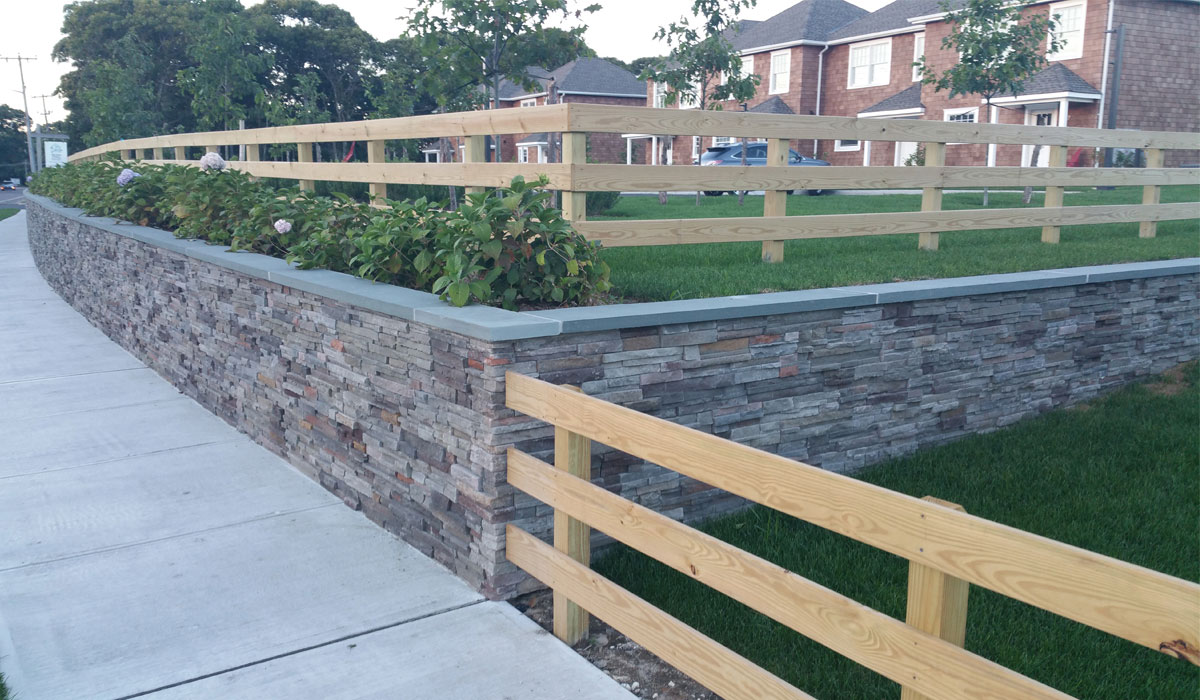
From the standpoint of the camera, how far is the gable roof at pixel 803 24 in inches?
1377

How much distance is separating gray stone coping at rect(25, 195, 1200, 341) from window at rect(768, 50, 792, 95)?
3028 centimetres

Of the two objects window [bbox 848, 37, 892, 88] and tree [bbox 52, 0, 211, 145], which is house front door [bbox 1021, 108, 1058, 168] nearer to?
window [bbox 848, 37, 892, 88]

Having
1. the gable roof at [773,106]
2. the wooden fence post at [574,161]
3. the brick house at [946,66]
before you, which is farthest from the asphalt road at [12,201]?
the wooden fence post at [574,161]

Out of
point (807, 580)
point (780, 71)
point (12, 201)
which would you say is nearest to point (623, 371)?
point (807, 580)

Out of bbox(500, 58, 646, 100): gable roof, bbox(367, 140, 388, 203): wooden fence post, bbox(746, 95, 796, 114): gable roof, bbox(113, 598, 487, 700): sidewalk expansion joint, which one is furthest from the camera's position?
bbox(500, 58, 646, 100): gable roof

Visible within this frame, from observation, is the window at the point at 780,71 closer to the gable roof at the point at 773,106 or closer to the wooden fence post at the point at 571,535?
the gable roof at the point at 773,106

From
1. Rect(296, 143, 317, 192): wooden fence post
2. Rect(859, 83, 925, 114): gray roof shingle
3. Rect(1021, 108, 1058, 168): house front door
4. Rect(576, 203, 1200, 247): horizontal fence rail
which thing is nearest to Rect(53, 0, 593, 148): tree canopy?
Rect(296, 143, 317, 192): wooden fence post

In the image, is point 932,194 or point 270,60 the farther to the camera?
point 270,60

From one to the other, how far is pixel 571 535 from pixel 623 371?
0.90 metres

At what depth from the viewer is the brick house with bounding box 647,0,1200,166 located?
2725 cm

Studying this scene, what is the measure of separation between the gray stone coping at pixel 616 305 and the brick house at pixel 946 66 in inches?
723

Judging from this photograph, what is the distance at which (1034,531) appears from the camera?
432 centimetres

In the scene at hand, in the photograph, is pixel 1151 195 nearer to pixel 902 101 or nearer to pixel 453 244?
pixel 453 244

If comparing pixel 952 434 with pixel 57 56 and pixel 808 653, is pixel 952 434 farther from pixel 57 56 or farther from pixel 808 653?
pixel 57 56
